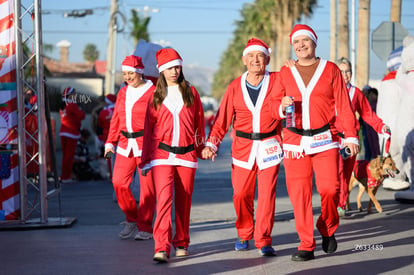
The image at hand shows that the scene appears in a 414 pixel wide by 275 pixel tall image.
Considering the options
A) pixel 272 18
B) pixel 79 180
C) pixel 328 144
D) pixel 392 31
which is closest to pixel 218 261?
pixel 328 144

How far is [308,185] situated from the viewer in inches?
293

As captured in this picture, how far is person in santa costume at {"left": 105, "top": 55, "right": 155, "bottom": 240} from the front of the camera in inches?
353

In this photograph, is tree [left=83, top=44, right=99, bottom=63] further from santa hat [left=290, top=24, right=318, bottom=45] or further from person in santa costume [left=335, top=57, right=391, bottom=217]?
santa hat [left=290, top=24, right=318, bottom=45]

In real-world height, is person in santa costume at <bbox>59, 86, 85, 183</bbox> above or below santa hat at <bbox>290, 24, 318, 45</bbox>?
below

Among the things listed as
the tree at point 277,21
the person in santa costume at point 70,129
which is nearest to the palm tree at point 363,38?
the person in santa costume at point 70,129

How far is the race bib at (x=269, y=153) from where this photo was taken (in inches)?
305

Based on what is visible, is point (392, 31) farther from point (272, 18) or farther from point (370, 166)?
point (272, 18)

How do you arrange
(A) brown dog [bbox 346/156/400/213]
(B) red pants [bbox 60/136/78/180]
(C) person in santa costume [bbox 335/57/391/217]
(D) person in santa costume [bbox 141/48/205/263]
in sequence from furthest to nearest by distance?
(B) red pants [bbox 60/136/78/180]
(A) brown dog [bbox 346/156/400/213]
(C) person in santa costume [bbox 335/57/391/217]
(D) person in santa costume [bbox 141/48/205/263]

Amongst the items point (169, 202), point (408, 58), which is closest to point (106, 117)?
point (408, 58)

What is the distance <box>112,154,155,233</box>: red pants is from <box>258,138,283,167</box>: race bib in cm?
169

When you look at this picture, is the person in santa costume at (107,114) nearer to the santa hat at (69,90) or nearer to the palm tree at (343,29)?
the santa hat at (69,90)

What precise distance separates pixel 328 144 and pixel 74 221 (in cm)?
427

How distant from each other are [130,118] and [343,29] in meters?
19.0

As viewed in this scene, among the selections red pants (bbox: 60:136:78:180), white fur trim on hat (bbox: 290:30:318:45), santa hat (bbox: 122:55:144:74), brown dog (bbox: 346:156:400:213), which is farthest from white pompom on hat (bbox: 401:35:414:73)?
red pants (bbox: 60:136:78:180)
